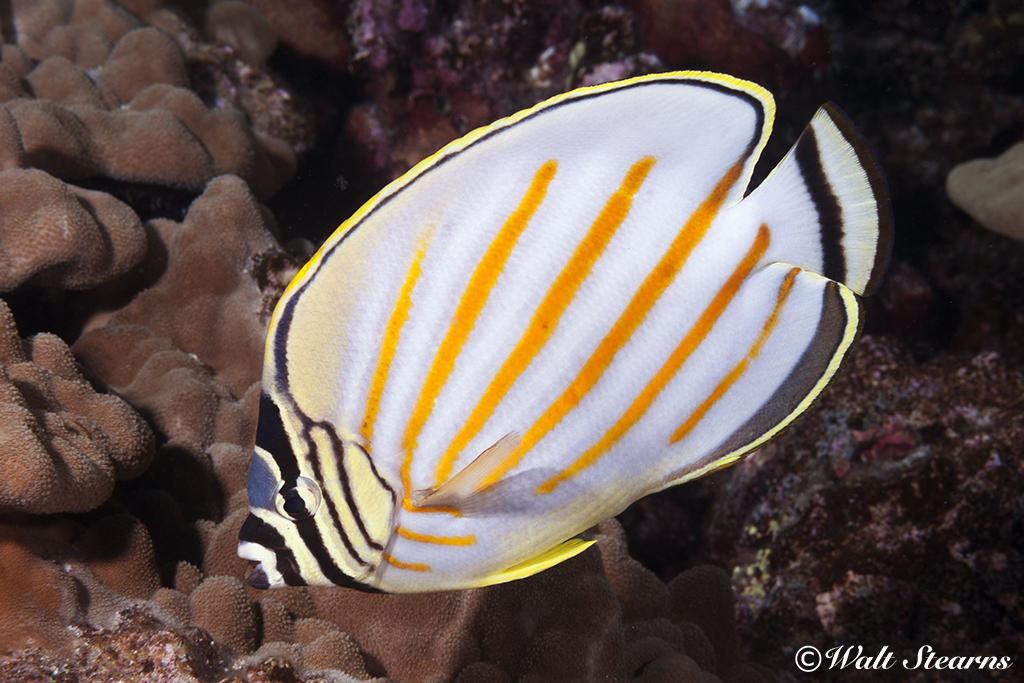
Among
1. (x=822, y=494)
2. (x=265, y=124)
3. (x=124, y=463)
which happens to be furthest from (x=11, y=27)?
(x=822, y=494)

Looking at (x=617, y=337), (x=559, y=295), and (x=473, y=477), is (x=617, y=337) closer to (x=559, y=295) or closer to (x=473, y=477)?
(x=559, y=295)

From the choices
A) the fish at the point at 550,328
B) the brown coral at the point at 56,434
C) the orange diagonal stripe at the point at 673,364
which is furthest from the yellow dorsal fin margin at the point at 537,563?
the brown coral at the point at 56,434

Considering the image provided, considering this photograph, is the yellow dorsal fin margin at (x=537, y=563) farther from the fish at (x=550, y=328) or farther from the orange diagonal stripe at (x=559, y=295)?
the orange diagonal stripe at (x=559, y=295)

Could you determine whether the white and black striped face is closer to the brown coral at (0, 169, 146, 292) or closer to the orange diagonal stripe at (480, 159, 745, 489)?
the orange diagonal stripe at (480, 159, 745, 489)

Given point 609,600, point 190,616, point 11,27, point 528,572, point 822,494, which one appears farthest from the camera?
point 11,27

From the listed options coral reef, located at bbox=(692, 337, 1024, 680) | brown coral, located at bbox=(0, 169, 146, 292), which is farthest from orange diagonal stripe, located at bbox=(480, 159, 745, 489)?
coral reef, located at bbox=(692, 337, 1024, 680)

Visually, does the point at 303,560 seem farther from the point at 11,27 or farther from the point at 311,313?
the point at 11,27

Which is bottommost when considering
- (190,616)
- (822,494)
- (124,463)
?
(822,494)
